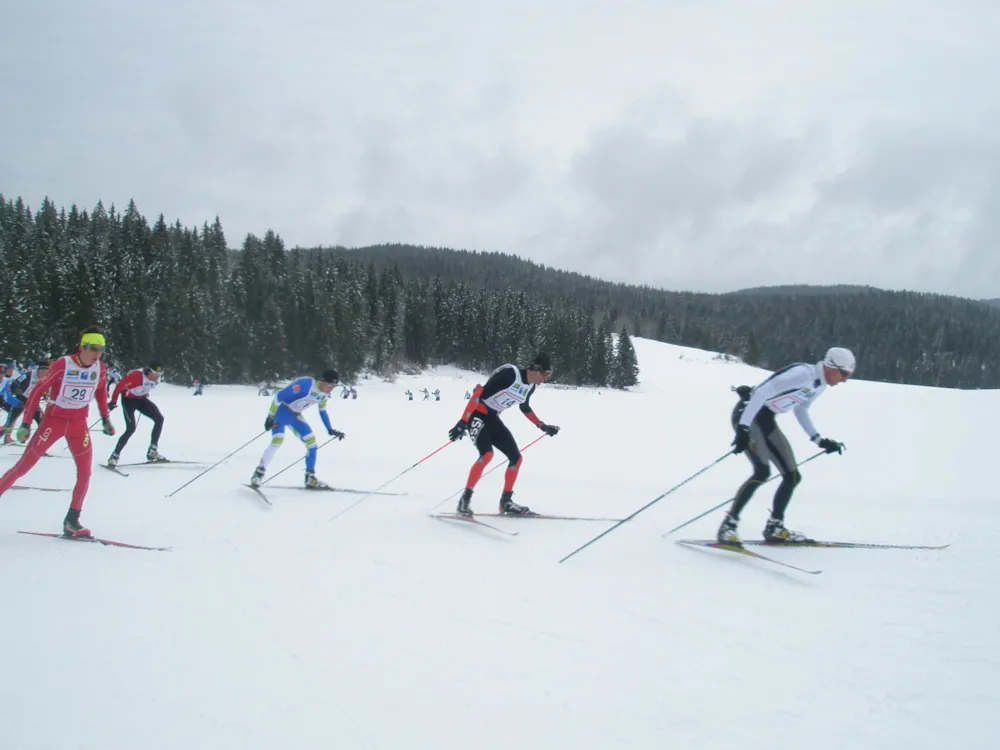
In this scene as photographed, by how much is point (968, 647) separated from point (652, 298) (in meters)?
165

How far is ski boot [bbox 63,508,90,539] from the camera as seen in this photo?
214 inches

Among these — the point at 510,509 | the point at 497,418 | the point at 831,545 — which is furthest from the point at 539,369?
the point at 831,545

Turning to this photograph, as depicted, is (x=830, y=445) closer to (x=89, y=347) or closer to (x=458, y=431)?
(x=458, y=431)

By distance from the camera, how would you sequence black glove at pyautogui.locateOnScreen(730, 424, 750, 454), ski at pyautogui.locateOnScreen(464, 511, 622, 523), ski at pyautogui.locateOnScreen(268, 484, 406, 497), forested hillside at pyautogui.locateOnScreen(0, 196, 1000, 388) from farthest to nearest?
forested hillside at pyautogui.locateOnScreen(0, 196, 1000, 388) < ski at pyautogui.locateOnScreen(268, 484, 406, 497) < ski at pyautogui.locateOnScreen(464, 511, 622, 523) < black glove at pyautogui.locateOnScreen(730, 424, 750, 454)

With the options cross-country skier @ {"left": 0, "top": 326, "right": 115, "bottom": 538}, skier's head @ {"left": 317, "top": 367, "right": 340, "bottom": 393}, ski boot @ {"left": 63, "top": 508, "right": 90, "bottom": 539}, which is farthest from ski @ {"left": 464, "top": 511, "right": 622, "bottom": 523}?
cross-country skier @ {"left": 0, "top": 326, "right": 115, "bottom": 538}

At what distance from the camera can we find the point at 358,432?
57.5 feet

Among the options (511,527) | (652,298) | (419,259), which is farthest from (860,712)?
(419,259)

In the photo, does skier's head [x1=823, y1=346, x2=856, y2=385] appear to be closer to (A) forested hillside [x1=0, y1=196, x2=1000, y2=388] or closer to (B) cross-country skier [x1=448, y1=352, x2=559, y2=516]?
(B) cross-country skier [x1=448, y1=352, x2=559, y2=516]

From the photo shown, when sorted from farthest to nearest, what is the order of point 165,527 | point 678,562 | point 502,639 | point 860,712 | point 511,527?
point 511,527 → point 165,527 → point 678,562 → point 502,639 → point 860,712

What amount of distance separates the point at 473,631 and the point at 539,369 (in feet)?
12.6

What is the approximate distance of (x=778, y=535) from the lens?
586cm

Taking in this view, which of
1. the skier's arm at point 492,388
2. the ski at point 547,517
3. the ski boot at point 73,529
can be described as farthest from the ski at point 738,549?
the ski boot at point 73,529

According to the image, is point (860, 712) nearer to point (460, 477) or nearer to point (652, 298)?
point (460, 477)

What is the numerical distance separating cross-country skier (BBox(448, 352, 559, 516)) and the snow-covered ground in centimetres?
59
